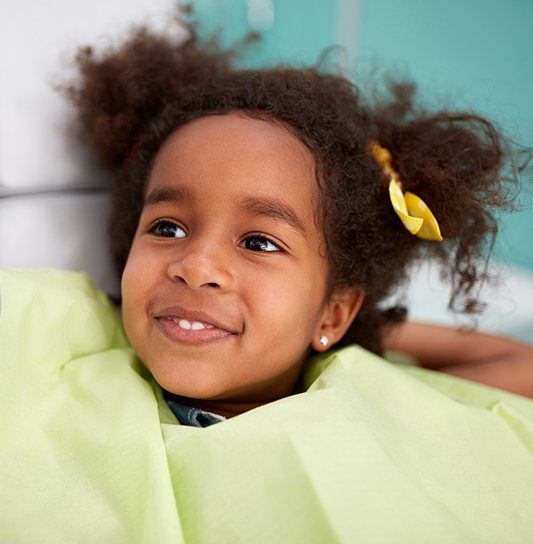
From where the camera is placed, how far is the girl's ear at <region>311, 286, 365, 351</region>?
2.92 feet

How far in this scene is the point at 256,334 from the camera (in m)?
0.76

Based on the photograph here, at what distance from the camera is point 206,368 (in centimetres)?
74

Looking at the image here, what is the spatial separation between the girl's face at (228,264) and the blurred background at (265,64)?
0.74 feet

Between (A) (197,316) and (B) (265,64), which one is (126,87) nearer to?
(B) (265,64)

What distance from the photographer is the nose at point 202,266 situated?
0.73m

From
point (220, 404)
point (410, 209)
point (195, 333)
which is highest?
point (410, 209)

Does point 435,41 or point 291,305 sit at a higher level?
point 435,41

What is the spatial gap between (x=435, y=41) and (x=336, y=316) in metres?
0.91

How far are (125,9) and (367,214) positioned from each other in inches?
22.4

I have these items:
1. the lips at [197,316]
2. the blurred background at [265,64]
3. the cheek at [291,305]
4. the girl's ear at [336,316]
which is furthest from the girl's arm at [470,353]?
the lips at [197,316]

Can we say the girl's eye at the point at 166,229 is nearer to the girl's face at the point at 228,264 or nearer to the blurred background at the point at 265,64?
the girl's face at the point at 228,264

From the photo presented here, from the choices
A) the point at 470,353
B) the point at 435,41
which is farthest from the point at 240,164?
the point at 435,41

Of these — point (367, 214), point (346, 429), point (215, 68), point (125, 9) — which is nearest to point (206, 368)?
point (346, 429)

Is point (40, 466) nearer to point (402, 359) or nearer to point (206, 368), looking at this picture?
point (206, 368)
